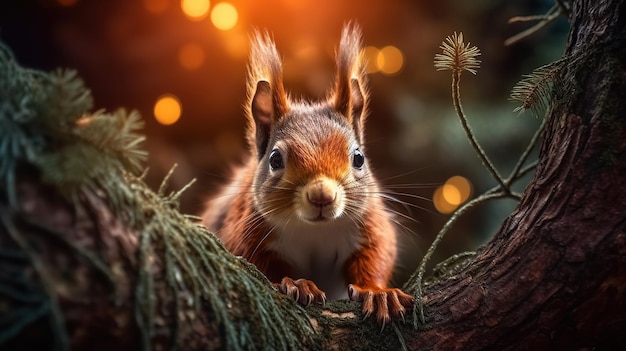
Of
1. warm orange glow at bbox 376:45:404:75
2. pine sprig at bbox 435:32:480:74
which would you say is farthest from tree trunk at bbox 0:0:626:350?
warm orange glow at bbox 376:45:404:75

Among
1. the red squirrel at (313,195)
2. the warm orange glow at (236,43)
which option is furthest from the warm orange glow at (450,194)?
the warm orange glow at (236,43)

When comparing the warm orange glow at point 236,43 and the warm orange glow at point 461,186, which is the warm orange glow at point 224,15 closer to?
the warm orange glow at point 236,43

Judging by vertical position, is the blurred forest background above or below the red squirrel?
above

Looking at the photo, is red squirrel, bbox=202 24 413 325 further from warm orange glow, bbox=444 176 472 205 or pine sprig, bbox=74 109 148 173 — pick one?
warm orange glow, bbox=444 176 472 205

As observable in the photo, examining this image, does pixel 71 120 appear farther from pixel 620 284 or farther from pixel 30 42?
pixel 30 42

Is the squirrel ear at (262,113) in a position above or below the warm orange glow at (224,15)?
below

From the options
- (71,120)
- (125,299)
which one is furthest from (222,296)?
(71,120)
